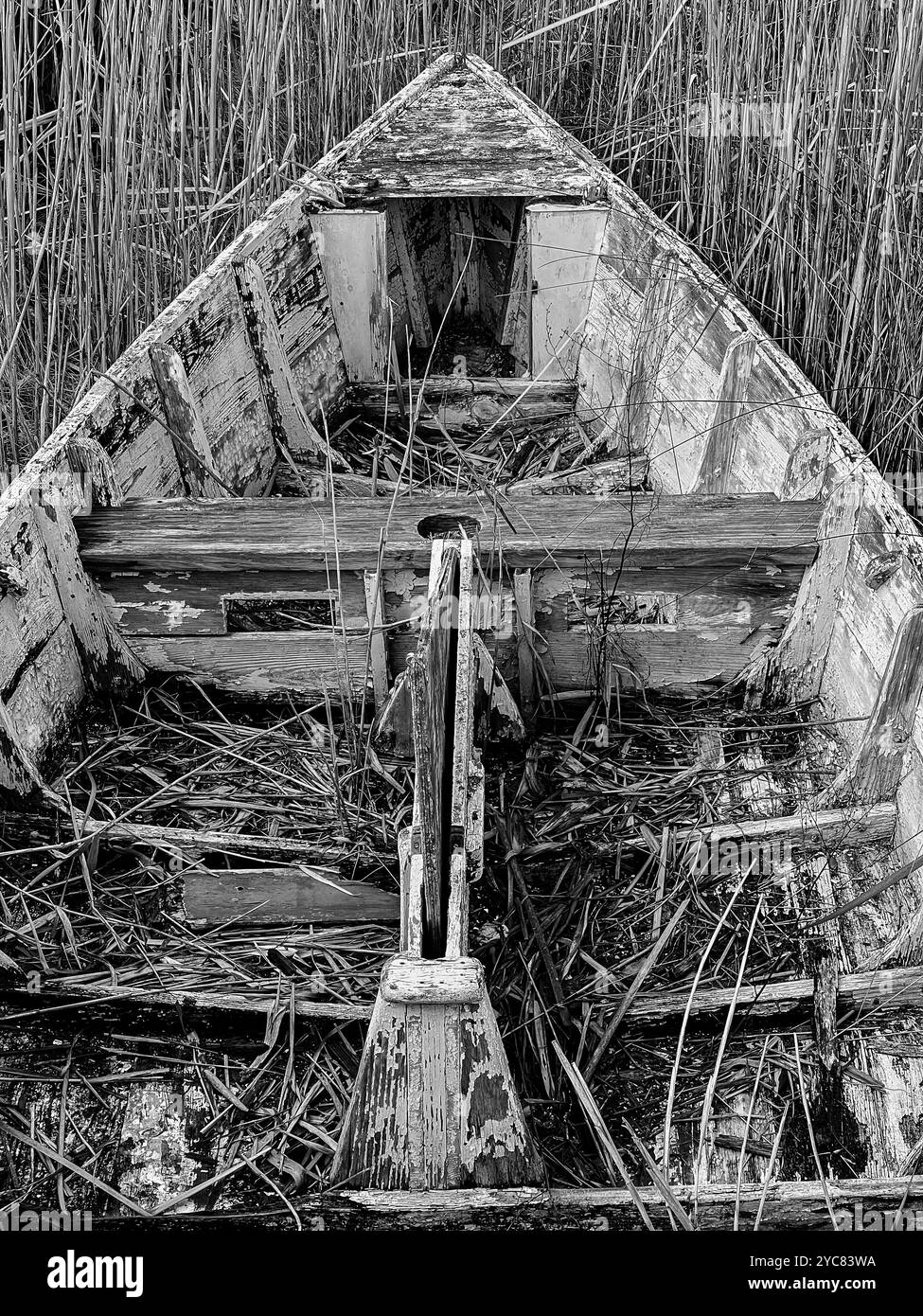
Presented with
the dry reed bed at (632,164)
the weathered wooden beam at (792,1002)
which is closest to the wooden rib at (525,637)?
the weathered wooden beam at (792,1002)

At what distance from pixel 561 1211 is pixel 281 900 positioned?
2.30ft

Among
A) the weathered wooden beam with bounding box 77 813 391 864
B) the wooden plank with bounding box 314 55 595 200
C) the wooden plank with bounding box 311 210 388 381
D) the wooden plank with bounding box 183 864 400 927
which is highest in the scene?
the wooden plank with bounding box 314 55 595 200

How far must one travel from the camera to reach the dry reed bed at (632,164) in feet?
8.79

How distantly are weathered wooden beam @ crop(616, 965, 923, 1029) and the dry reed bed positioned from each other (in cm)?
156

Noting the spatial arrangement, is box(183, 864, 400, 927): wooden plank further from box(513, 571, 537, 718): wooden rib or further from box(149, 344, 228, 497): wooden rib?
box(149, 344, 228, 497): wooden rib

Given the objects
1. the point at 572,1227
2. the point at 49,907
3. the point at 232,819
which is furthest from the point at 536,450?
the point at 572,1227

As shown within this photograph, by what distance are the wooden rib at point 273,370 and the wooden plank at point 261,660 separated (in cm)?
91

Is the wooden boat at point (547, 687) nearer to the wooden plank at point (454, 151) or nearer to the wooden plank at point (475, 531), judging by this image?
the wooden plank at point (475, 531)

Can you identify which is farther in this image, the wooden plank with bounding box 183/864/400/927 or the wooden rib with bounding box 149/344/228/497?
the wooden rib with bounding box 149/344/228/497

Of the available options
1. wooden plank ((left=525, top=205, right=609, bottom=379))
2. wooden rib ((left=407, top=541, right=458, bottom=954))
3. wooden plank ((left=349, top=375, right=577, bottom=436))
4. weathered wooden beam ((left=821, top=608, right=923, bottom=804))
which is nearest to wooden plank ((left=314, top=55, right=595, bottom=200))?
wooden plank ((left=525, top=205, right=609, bottom=379))

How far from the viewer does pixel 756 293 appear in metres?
3.33

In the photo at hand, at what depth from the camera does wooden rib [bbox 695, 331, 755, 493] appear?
2.50m

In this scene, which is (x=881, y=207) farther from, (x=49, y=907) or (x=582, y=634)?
(x=49, y=907)

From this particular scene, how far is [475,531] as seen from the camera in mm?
2057
